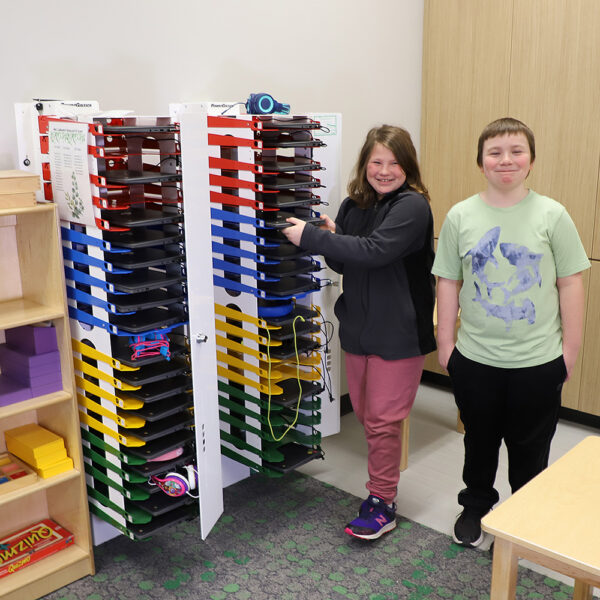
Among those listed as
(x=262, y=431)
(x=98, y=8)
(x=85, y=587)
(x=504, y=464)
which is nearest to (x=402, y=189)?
→ (x=262, y=431)

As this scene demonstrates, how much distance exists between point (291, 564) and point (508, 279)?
1.23m

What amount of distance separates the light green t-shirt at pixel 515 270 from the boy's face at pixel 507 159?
85 millimetres

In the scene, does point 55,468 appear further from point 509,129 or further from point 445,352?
point 509,129

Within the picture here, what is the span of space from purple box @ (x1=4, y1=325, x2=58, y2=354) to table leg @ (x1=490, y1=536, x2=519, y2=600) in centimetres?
150

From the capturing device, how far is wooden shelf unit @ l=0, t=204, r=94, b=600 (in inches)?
85.0

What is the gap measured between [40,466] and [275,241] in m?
1.09

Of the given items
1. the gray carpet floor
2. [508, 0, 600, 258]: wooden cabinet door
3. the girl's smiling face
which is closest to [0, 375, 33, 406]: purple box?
the gray carpet floor

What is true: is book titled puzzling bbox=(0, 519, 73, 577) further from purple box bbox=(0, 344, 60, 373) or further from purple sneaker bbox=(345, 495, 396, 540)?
purple sneaker bbox=(345, 495, 396, 540)

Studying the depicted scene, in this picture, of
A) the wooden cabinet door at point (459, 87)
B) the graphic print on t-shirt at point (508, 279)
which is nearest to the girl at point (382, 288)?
the graphic print on t-shirt at point (508, 279)

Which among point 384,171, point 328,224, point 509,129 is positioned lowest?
point 328,224

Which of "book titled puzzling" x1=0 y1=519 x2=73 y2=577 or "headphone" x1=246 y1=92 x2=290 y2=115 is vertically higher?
"headphone" x1=246 y1=92 x2=290 y2=115

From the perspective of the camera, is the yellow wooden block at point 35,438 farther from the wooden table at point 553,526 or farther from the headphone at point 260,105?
the wooden table at point 553,526

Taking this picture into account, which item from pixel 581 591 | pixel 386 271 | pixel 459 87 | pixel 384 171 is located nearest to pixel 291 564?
pixel 581 591

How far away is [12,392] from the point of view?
217 cm
